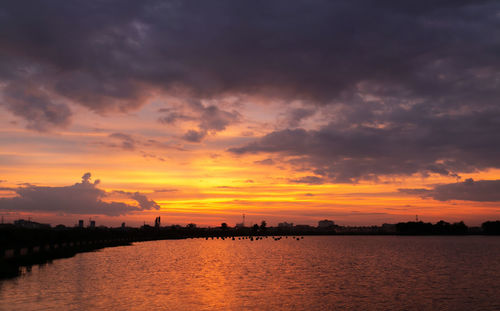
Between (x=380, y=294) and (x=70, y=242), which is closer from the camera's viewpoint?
(x=380, y=294)

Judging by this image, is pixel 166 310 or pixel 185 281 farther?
pixel 185 281

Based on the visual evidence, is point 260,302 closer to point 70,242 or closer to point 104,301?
point 104,301

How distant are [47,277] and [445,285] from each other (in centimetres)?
6158

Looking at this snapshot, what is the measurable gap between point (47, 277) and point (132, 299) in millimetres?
23876

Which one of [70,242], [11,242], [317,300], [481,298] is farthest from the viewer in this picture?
[70,242]

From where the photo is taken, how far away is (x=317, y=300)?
48.3m

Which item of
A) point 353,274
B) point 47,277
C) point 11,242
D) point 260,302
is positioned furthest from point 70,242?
point 260,302

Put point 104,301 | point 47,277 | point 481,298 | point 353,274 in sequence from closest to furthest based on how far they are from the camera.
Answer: point 104,301 < point 481,298 < point 47,277 < point 353,274

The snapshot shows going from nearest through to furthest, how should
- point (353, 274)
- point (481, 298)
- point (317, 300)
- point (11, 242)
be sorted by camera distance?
point (317, 300) < point (481, 298) < point (353, 274) < point (11, 242)

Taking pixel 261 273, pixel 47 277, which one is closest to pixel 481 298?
pixel 261 273

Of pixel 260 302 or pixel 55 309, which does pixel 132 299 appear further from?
pixel 260 302

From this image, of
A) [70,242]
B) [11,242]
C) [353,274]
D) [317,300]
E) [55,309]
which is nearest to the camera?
[55,309]

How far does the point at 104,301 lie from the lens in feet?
147

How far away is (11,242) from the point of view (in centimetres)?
8656
